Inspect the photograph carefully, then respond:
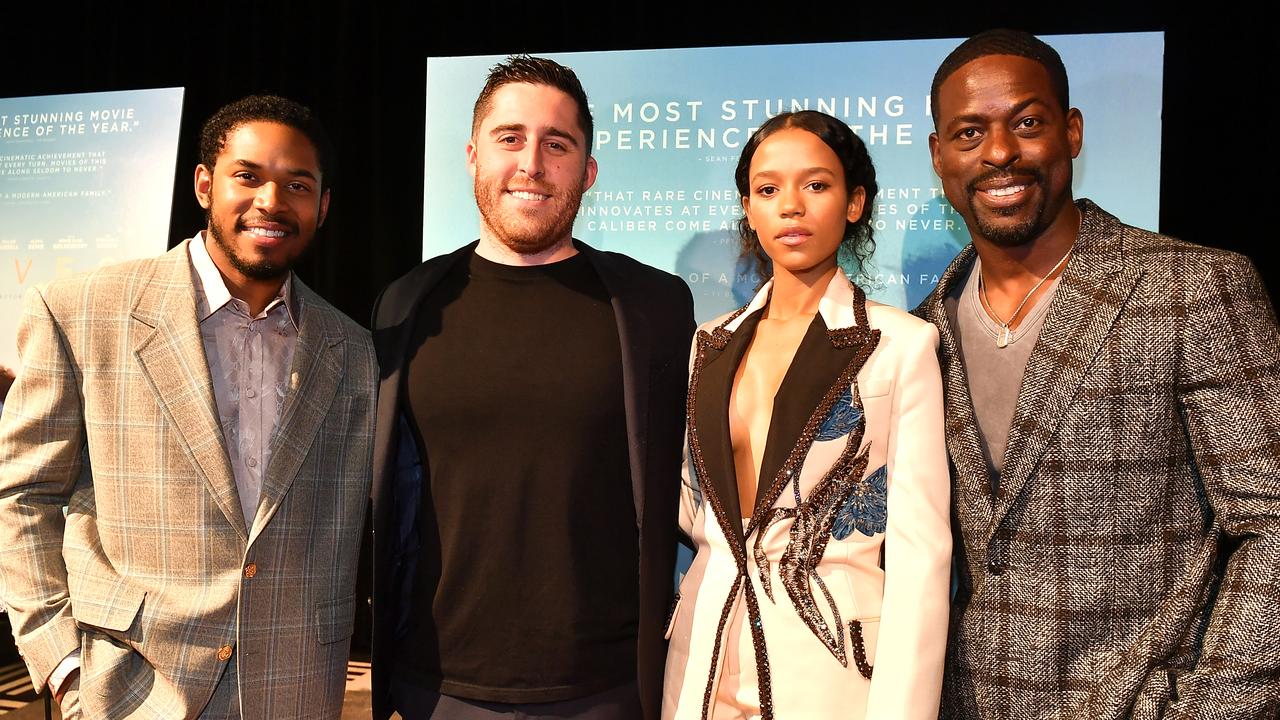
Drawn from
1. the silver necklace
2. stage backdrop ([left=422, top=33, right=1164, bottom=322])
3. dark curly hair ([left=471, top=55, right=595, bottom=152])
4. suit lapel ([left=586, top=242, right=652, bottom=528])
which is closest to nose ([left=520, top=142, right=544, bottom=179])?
dark curly hair ([left=471, top=55, right=595, bottom=152])

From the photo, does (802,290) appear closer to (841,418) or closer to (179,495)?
(841,418)

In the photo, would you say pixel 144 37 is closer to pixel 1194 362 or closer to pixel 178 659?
pixel 178 659

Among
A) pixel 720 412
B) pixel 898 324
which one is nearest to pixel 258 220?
pixel 720 412

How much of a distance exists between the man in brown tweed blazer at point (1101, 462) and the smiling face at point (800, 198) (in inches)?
10.3

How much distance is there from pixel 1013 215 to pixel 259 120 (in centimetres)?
165

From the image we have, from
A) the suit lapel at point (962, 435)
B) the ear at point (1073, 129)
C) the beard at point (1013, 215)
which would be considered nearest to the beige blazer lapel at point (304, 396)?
the suit lapel at point (962, 435)

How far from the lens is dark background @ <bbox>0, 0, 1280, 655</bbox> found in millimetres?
3781

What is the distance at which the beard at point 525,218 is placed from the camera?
218 cm

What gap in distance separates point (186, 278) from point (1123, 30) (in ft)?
11.6

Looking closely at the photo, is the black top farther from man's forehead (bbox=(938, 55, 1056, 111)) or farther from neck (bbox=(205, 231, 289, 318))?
man's forehead (bbox=(938, 55, 1056, 111))

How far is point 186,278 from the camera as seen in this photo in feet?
6.76

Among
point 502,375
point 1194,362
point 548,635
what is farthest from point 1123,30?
point 548,635

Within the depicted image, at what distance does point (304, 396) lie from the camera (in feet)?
6.74

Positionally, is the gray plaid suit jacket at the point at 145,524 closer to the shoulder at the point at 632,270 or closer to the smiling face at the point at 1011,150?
the shoulder at the point at 632,270
